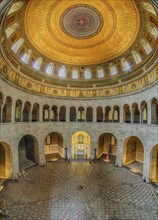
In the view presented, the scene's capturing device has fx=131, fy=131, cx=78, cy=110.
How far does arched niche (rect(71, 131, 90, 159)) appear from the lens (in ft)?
66.8

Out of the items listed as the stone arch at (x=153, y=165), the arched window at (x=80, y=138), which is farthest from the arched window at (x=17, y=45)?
the stone arch at (x=153, y=165)

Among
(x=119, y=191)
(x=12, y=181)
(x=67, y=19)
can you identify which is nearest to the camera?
(x=119, y=191)

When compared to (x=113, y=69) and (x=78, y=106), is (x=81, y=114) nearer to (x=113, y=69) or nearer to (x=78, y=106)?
(x=78, y=106)

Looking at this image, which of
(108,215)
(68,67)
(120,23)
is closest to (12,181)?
(108,215)

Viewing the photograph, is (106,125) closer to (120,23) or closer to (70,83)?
(70,83)

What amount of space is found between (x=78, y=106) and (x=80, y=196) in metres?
12.2

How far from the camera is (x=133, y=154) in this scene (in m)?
18.8

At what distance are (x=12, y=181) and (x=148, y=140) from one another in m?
14.3

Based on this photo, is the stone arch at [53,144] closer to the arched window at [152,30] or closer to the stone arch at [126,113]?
the stone arch at [126,113]

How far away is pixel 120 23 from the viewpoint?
13.6m

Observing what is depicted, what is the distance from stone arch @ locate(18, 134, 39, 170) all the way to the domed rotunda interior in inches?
5.4

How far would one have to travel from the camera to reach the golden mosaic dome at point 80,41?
1205 centimetres

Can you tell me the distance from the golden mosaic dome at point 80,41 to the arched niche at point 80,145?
7.53m

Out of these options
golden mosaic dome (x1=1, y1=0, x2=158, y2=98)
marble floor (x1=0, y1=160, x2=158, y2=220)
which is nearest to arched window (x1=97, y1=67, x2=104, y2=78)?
golden mosaic dome (x1=1, y1=0, x2=158, y2=98)
